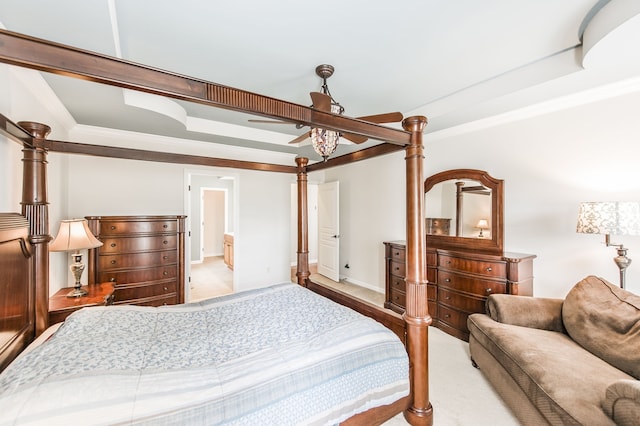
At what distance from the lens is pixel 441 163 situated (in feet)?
11.8

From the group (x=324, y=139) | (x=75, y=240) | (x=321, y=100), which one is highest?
(x=321, y=100)

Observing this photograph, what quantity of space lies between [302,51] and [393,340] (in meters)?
2.09

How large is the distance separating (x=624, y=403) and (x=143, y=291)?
153 inches

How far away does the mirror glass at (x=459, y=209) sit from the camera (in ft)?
10.2

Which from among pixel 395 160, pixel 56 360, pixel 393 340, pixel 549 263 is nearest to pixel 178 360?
pixel 56 360

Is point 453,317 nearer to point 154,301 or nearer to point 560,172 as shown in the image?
point 560,172

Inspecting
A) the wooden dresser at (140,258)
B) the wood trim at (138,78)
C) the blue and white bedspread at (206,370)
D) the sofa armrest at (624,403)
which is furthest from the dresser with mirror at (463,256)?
the wooden dresser at (140,258)

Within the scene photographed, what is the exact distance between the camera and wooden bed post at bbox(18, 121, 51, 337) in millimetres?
1724

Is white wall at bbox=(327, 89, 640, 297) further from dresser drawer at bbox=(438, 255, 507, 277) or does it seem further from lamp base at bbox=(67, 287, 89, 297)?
lamp base at bbox=(67, 287, 89, 297)

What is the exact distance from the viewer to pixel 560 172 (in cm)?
260

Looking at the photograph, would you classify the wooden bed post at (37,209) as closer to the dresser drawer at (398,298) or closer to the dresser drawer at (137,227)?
the dresser drawer at (137,227)

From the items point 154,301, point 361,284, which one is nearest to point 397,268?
point 361,284

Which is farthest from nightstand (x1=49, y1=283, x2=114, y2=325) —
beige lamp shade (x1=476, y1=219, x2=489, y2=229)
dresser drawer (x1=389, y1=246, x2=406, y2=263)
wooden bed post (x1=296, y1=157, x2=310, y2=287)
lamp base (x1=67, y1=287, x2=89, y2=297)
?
beige lamp shade (x1=476, y1=219, x2=489, y2=229)

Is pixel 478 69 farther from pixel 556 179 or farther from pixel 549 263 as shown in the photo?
pixel 549 263
